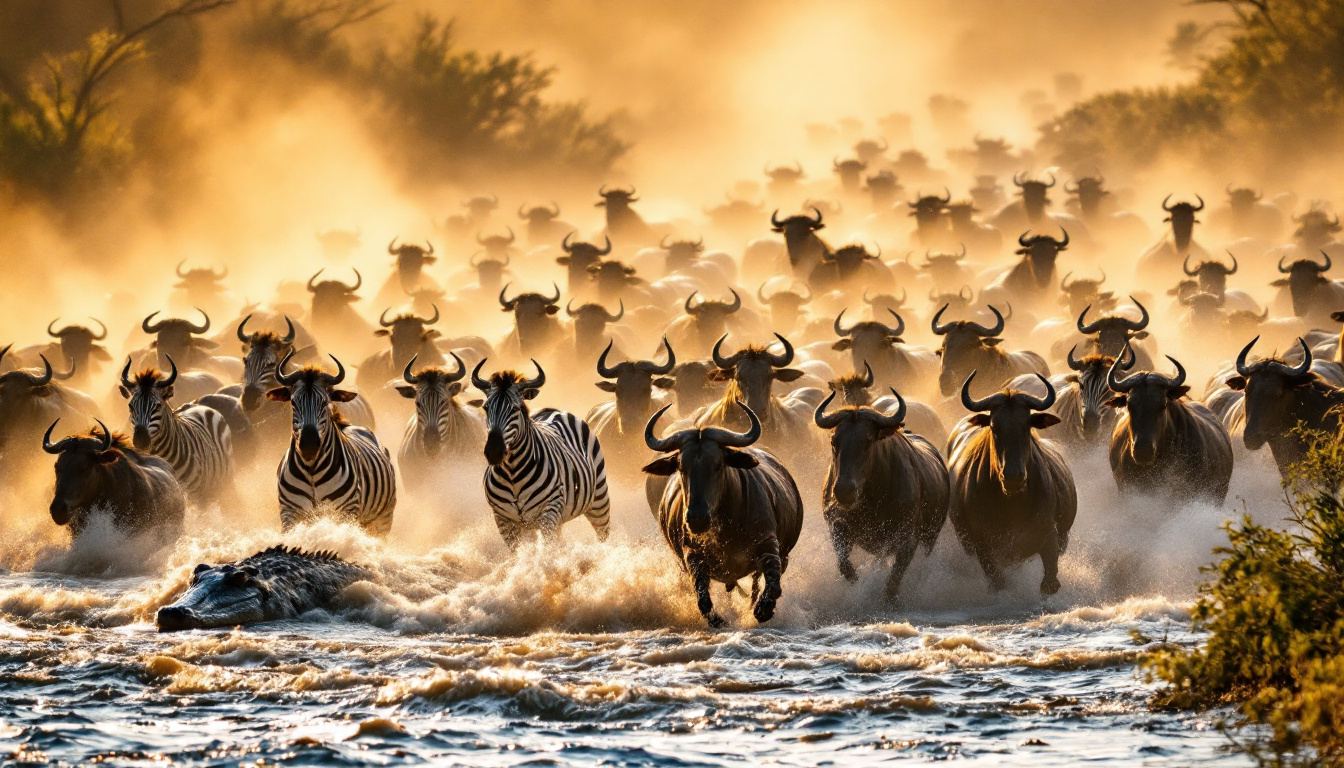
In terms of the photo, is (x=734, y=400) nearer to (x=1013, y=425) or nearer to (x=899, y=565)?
(x=899, y=565)

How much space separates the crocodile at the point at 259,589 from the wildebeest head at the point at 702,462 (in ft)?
11.4

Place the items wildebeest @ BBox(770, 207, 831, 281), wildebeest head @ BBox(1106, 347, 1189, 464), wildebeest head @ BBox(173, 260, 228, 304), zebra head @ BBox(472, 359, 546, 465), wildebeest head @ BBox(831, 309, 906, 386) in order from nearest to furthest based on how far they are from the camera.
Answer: zebra head @ BBox(472, 359, 546, 465)
wildebeest head @ BBox(1106, 347, 1189, 464)
wildebeest head @ BBox(831, 309, 906, 386)
wildebeest @ BBox(770, 207, 831, 281)
wildebeest head @ BBox(173, 260, 228, 304)

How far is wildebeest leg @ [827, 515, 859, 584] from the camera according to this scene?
1539 centimetres

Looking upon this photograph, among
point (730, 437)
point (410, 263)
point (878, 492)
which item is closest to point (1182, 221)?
point (410, 263)

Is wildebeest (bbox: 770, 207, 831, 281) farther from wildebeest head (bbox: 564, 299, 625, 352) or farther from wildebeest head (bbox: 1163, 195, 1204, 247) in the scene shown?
wildebeest head (bbox: 1163, 195, 1204, 247)

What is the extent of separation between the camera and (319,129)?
63406mm

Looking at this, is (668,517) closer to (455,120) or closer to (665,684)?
(665,684)

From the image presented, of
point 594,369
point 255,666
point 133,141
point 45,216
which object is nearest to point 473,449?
point 594,369

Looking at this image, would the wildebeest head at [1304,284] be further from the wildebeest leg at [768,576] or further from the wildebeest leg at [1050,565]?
the wildebeest leg at [768,576]

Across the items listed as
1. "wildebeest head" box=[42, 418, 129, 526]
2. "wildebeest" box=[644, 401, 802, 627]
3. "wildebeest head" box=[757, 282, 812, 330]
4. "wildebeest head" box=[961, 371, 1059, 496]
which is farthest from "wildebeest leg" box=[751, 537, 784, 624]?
"wildebeest head" box=[757, 282, 812, 330]

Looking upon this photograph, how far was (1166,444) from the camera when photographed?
17.3m

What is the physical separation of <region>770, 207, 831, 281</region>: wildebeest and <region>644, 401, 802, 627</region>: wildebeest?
20.4 metres

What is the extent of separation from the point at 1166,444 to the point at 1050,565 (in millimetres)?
2671

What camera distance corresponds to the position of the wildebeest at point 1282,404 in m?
18.3
